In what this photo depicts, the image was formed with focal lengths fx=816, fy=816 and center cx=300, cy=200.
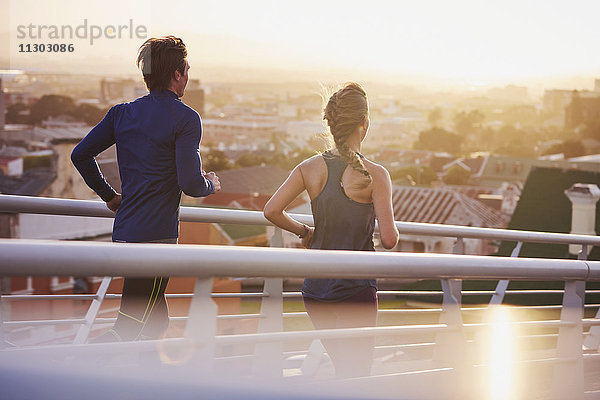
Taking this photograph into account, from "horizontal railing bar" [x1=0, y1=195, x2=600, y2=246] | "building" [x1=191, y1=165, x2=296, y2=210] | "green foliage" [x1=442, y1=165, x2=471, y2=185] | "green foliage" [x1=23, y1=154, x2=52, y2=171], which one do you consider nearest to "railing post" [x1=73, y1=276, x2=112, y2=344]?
"horizontal railing bar" [x1=0, y1=195, x2=600, y2=246]

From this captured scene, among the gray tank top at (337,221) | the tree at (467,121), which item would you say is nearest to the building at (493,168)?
the tree at (467,121)

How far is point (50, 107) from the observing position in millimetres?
32531

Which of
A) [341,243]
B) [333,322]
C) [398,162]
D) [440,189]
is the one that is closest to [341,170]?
[341,243]

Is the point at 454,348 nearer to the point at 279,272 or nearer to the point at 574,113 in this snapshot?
the point at 279,272

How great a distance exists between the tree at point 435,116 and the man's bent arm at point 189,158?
123ft

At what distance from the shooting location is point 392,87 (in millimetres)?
29609

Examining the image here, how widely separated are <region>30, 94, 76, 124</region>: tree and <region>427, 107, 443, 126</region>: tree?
17.5 meters

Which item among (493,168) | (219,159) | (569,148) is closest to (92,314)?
(219,159)

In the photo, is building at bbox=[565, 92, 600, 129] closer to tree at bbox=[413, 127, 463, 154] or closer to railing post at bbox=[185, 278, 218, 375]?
tree at bbox=[413, 127, 463, 154]

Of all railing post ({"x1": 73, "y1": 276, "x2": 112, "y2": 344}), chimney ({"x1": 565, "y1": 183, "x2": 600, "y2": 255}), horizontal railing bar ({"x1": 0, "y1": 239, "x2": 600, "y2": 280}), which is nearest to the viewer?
horizontal railing bar ({"x1": 0, "y1": 239, "x2": 600, "y2": 280})

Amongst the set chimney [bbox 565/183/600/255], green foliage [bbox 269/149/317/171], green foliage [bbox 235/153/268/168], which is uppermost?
chimney [bbox 565/183/600/255]

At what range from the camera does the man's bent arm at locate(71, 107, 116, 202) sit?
2695 millimetres

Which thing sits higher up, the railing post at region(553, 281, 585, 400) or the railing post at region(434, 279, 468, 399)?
the railing post at region(434, 279, 468, 399)

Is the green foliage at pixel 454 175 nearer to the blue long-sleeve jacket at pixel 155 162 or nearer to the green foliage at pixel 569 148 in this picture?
the green foliage at pixel 569 148
